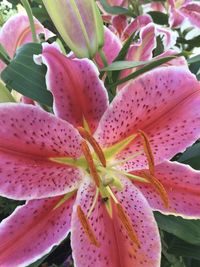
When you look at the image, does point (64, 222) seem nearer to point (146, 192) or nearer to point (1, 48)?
point (146, 192)

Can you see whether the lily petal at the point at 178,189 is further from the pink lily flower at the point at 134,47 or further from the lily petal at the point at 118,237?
the pink lily flower at the point at 134,47

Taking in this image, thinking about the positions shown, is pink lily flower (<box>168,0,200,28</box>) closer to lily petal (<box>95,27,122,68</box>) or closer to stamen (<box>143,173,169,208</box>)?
lily petal (<box>95,27,122,68</box>)

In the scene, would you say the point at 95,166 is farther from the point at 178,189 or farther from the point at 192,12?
the point at 192,12

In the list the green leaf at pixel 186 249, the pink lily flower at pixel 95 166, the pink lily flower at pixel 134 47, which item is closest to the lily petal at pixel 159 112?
the pink lily flower at pixel 95 166

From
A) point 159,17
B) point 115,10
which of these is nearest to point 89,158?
point 115,10

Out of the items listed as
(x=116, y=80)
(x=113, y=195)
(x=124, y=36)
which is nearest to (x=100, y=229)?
(x=113, y=195)

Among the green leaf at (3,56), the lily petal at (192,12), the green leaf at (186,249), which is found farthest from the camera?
the lily petal at (192,12)
